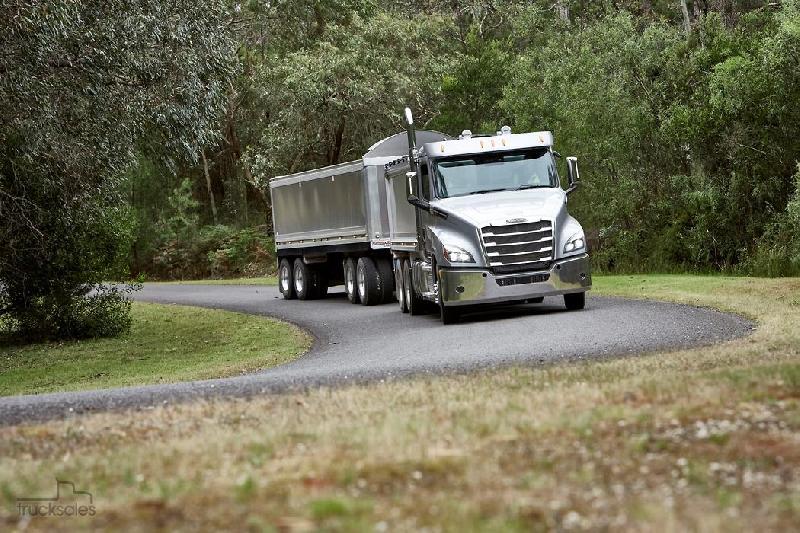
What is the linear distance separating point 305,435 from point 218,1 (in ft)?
50.3

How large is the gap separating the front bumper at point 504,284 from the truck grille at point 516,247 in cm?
13

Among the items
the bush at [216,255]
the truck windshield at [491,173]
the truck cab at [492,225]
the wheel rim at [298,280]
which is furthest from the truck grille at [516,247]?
the bush at [216,255]

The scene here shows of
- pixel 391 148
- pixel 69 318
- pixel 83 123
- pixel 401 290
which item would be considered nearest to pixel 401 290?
pixel 401 290

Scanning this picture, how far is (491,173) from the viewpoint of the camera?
21.6 metres

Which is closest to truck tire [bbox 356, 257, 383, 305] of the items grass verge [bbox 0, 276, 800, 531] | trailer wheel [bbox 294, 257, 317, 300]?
trailer wheel [bbox 294, 257, 317, 300]

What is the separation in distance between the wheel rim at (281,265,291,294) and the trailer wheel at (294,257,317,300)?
0.84m

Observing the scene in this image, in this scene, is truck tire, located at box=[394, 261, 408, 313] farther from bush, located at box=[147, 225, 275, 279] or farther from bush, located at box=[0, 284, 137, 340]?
bush, located at box=[147, 225, 275, 279]

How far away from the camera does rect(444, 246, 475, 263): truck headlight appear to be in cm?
2014

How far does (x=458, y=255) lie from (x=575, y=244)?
2035 mm

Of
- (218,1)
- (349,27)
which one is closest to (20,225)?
(218,1)

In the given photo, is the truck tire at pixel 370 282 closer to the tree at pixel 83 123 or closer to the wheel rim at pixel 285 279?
the tree at pixel 83 123

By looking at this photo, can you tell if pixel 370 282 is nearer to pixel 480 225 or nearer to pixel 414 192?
pixel 414 192

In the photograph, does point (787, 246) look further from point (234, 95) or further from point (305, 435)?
point (234, 95)

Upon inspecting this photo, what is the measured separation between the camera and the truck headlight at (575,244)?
67.5ft
